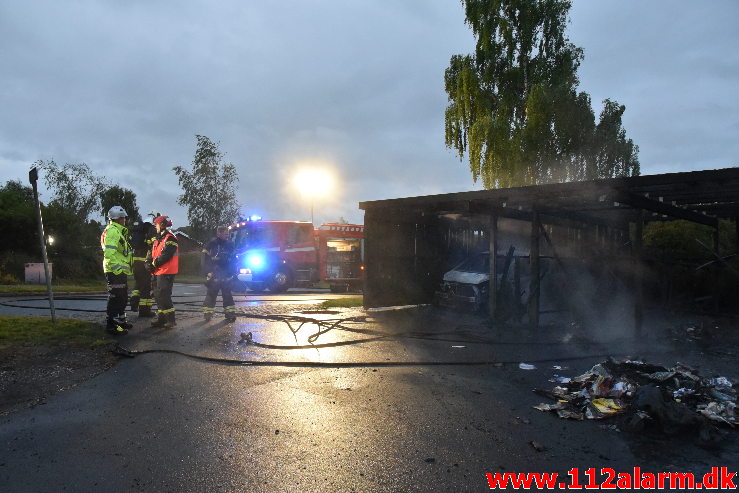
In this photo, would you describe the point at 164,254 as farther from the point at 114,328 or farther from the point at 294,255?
the point at 294,255

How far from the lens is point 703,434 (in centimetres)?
364

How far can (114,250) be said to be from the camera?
7.29 meters

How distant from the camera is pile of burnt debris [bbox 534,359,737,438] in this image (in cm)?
386

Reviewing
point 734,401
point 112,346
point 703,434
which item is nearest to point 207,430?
point 112,346

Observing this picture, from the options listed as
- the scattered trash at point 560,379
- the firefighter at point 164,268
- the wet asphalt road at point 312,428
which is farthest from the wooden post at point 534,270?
the firefighter at point 164,268

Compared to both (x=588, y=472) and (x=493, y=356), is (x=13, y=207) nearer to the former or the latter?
(x=493, y=356)

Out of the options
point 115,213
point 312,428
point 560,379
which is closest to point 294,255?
point 115,213

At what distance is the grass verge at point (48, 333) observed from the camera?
6262 millimetres

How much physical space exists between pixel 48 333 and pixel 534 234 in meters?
8.37

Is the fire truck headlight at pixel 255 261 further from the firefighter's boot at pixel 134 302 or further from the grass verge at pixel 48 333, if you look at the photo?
the grass verge at pixel 48 333

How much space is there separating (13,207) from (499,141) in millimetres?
22902

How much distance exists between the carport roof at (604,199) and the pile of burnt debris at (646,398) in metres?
3.18

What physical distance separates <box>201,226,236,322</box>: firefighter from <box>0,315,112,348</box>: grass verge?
2.07 m

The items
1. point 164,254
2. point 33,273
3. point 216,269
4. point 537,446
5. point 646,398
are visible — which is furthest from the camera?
point 33,273
